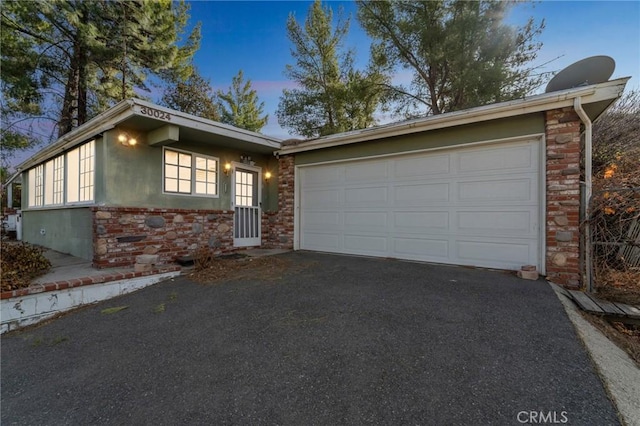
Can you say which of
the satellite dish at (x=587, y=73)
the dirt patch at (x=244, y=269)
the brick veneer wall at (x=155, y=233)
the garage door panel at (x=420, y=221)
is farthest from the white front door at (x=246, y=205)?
the satellite dish at (x=587, y=73)

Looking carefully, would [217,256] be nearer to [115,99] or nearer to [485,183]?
[485,183]

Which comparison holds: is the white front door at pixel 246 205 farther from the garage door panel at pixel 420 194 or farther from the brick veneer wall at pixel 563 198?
the brick veneer wall at pixel 563 198

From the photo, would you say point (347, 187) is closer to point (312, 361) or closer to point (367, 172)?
point (367, 172)

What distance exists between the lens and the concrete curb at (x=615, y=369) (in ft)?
4.91

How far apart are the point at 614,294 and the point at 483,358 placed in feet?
9.76

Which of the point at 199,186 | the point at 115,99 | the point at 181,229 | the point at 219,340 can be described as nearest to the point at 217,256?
the point at 181,229

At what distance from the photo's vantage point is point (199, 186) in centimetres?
586

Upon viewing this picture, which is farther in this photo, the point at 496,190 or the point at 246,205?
the point at 246,205

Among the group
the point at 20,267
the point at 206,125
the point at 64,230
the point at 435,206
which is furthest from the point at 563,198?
the point at 64,230

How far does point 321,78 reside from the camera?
10.8 metres

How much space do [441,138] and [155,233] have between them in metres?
5.60

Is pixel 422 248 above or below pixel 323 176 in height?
below

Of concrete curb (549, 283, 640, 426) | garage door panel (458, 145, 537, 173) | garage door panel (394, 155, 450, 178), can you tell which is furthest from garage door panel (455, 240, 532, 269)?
concrete curb (549, 283, 640, 426)

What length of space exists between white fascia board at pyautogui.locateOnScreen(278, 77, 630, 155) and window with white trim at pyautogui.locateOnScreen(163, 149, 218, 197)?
2681 mm
